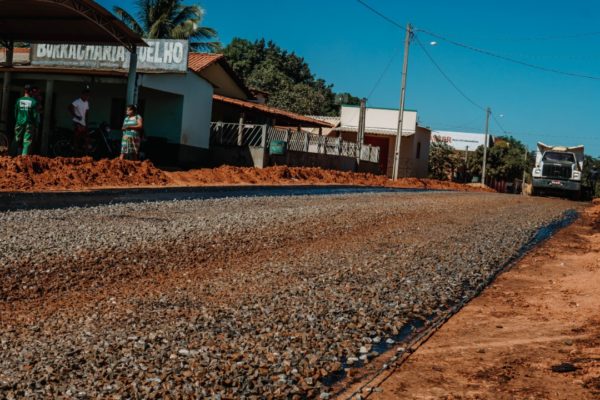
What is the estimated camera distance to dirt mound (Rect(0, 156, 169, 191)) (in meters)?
13.8

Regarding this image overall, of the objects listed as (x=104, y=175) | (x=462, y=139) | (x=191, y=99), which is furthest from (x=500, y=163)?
(x=104, y=175)

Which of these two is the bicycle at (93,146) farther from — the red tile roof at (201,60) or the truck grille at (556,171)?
the truck grille at (556,171)

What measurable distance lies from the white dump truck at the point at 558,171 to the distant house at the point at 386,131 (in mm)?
13427

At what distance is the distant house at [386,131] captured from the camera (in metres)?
45.8

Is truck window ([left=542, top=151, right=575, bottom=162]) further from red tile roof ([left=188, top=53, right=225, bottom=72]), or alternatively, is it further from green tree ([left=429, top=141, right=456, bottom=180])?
green tree ([left=429, top=141, right=456, bottom=180])

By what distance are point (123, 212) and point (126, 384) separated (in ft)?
23.5

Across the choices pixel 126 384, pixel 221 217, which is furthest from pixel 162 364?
pixel 221 217

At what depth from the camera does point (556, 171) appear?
105 feet

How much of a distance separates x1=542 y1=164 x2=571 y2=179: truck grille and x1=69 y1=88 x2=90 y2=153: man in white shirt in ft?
74.2

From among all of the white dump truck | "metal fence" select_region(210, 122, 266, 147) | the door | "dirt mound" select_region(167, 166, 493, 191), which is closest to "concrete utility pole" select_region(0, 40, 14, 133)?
"dirt mound" select_region(167, 166, 493, 191)

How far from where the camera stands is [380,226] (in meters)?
11.2

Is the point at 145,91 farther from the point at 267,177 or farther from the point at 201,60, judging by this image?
the point at 201,60

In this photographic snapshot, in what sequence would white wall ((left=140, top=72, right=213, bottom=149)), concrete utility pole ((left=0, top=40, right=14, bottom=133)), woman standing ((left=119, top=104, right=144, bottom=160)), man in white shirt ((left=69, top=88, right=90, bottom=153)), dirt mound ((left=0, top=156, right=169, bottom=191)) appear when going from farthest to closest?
white wall ((left=140, top=72, right=213, bottom=149)) → concrete utility pole ((left=0, top=40, right=14, bottom=133)) → man in white shirt ((left=69, top=88, right=90, bottom=153)) → woman standing ((left=119, top=104, right=144, bottom=160)) → dirt mound ((left=0, top=156, right=169, bottom=191))

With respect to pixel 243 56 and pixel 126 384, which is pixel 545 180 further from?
pixel 243 56
